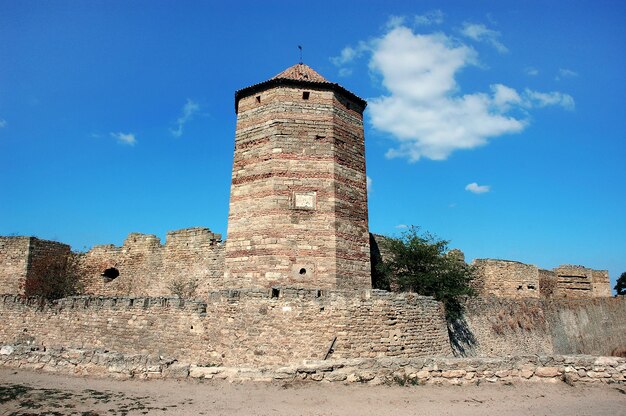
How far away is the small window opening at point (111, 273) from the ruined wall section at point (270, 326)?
797 cm

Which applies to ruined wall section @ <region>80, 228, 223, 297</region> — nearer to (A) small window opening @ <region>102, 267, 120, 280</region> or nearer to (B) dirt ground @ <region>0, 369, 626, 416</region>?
(A) small window opening @ <region>102, 267, 120, 280</region>

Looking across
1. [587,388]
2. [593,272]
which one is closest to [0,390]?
[587,388]

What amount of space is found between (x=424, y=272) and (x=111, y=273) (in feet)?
50.2

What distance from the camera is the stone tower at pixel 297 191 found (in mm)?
14469

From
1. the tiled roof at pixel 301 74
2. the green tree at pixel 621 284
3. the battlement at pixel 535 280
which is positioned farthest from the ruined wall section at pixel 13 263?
the green tree at pixel 621 284

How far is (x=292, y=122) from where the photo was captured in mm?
15453

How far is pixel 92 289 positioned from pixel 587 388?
20772 mm

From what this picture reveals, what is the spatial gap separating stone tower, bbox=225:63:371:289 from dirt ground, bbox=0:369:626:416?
18.3 ft

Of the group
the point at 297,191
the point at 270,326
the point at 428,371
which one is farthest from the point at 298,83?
the point at 428,371

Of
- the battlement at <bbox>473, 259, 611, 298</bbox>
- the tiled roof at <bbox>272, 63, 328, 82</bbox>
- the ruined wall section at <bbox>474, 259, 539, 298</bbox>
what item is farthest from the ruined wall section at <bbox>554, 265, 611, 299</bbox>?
the tiled roof at <bbox>272, 63, 328, 82</bbox>

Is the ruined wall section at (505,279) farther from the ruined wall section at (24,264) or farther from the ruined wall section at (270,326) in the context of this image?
the ruined wall section at (24,264)

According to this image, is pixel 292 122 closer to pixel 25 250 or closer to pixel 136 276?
pixel 136 276

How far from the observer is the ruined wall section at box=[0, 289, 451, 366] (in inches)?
436

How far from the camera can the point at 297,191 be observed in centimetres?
1495
